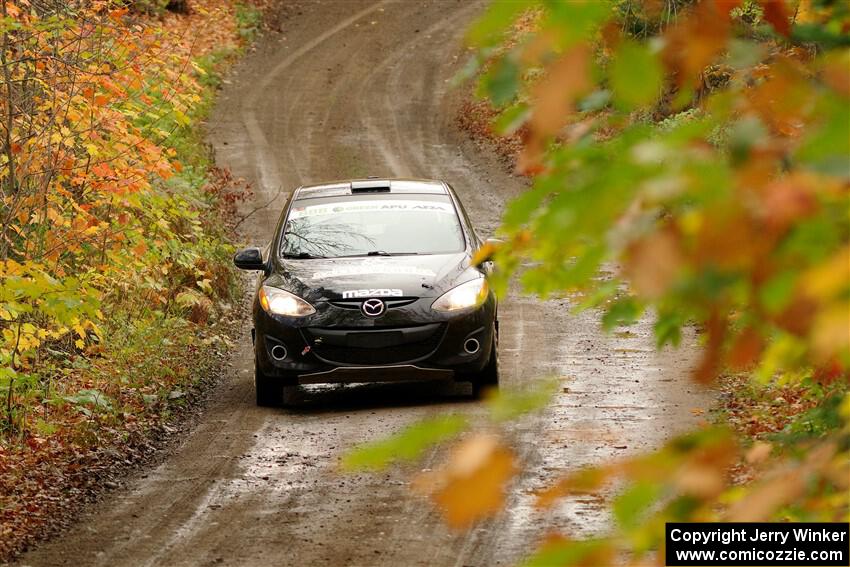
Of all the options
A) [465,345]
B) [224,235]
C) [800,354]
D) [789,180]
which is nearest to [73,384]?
[465,345]

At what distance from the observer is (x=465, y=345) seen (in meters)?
10.1

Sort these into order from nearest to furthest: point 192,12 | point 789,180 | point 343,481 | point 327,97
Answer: point 789,180
point 343,481
point 327,97
point 192,12

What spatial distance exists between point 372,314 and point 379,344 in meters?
0.26

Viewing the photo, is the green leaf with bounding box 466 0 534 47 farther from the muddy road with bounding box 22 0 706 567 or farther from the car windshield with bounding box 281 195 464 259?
the car windshield with bounding box 281 195 464 259

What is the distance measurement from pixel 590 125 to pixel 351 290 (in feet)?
23.9

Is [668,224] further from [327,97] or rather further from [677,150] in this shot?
[327,97]

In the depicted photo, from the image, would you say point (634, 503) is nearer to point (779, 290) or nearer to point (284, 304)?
point (779, 290)

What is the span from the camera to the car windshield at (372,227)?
10.8 meters

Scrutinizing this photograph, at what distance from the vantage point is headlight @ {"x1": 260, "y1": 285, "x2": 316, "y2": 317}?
10.1 metres

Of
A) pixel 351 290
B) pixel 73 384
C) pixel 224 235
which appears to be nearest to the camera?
pixel 351 290

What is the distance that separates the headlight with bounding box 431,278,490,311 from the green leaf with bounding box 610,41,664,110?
8097mm

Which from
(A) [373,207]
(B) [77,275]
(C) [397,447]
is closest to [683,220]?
(C) [397,447]

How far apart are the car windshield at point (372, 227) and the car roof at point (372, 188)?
0.40ft

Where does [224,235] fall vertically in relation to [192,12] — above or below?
below
